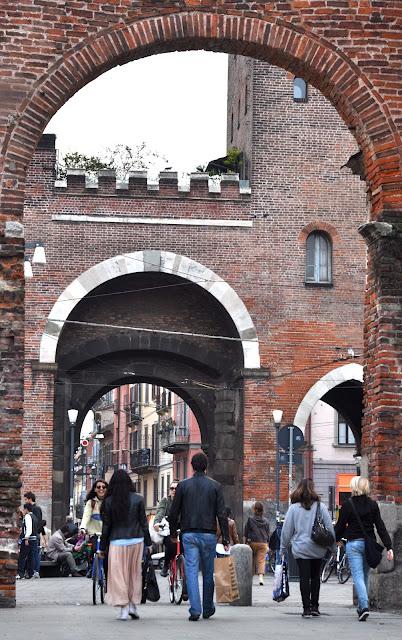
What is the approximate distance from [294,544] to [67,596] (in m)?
6.23

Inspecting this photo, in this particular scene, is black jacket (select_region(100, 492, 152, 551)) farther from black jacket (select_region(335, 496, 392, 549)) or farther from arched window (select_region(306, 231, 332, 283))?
arched window (select_region(306, 231, 332, 283))

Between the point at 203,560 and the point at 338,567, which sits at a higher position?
the point at 203,560

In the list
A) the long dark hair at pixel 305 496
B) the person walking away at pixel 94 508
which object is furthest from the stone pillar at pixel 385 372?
the person walking away at pixel 94 508

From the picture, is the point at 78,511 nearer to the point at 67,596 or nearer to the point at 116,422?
the point at 116,422

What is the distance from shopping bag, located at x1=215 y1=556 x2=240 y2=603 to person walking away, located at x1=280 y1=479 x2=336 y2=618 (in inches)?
85.8

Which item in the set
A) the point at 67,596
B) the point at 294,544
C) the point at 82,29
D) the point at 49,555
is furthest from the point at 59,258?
the point at 294,544

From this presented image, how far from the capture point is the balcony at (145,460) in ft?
255

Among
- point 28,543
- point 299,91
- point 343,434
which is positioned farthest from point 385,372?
point 343,434

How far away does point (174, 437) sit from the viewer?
2712 inches

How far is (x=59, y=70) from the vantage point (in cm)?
1658

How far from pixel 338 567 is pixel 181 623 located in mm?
14483

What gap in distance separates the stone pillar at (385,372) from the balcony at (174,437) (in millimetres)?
49288

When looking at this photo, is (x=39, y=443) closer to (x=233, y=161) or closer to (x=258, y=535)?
(x=233, y=161)

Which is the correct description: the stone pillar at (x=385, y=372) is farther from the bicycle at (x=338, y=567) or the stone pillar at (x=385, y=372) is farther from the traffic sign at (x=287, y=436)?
the traffic sign at (x=287, y=436)
